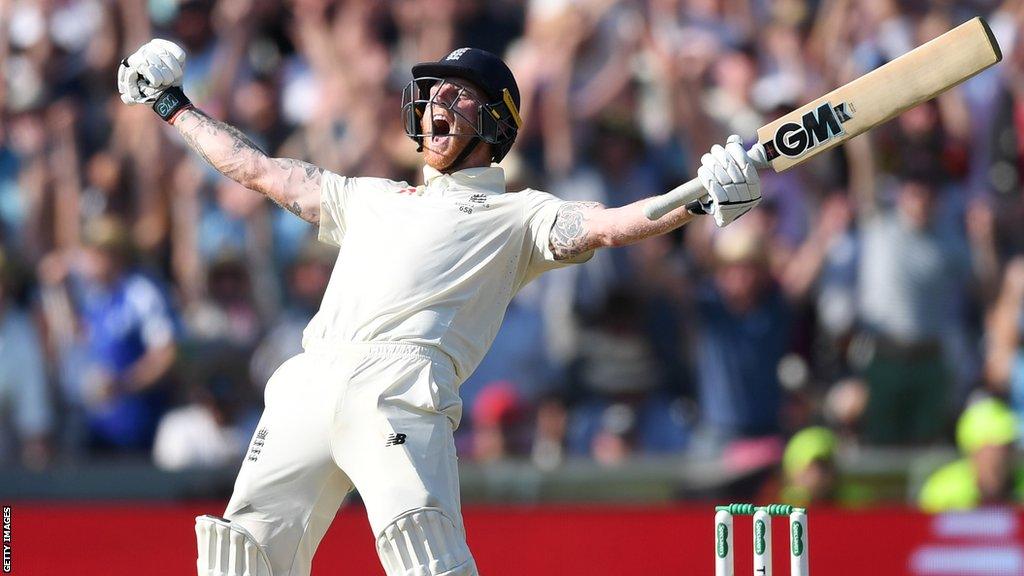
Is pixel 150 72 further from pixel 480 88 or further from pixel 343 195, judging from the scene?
pixel 480 88

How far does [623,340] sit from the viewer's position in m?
8.52

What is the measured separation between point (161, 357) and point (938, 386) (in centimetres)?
406

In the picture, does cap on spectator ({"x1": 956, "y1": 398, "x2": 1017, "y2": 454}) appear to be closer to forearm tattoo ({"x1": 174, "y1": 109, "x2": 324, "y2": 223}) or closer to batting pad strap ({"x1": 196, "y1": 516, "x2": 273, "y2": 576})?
forearm tattoo ({"x1": 174, "y1": 109, "x2": 324, "y2": 223})

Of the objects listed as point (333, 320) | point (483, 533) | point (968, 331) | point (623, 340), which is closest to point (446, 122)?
point (333, 320)

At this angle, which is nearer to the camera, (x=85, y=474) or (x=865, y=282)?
(x=85, y=474)

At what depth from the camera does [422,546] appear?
440 cm

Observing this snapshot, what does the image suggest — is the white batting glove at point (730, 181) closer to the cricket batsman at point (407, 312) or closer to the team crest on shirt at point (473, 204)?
the cricket batsman at point (407, 312)

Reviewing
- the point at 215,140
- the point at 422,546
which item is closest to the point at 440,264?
the point at 422,546

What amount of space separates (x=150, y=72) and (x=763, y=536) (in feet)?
7.82

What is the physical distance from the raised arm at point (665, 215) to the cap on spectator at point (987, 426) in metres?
3.77

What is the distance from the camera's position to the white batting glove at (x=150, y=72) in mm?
5184

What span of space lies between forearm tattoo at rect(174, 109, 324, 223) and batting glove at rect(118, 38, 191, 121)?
4.1 inches

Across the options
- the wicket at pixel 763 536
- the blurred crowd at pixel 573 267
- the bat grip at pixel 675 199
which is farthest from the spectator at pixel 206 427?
the bat grip at pixel 675 199

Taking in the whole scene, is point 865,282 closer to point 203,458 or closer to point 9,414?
point 203,458
